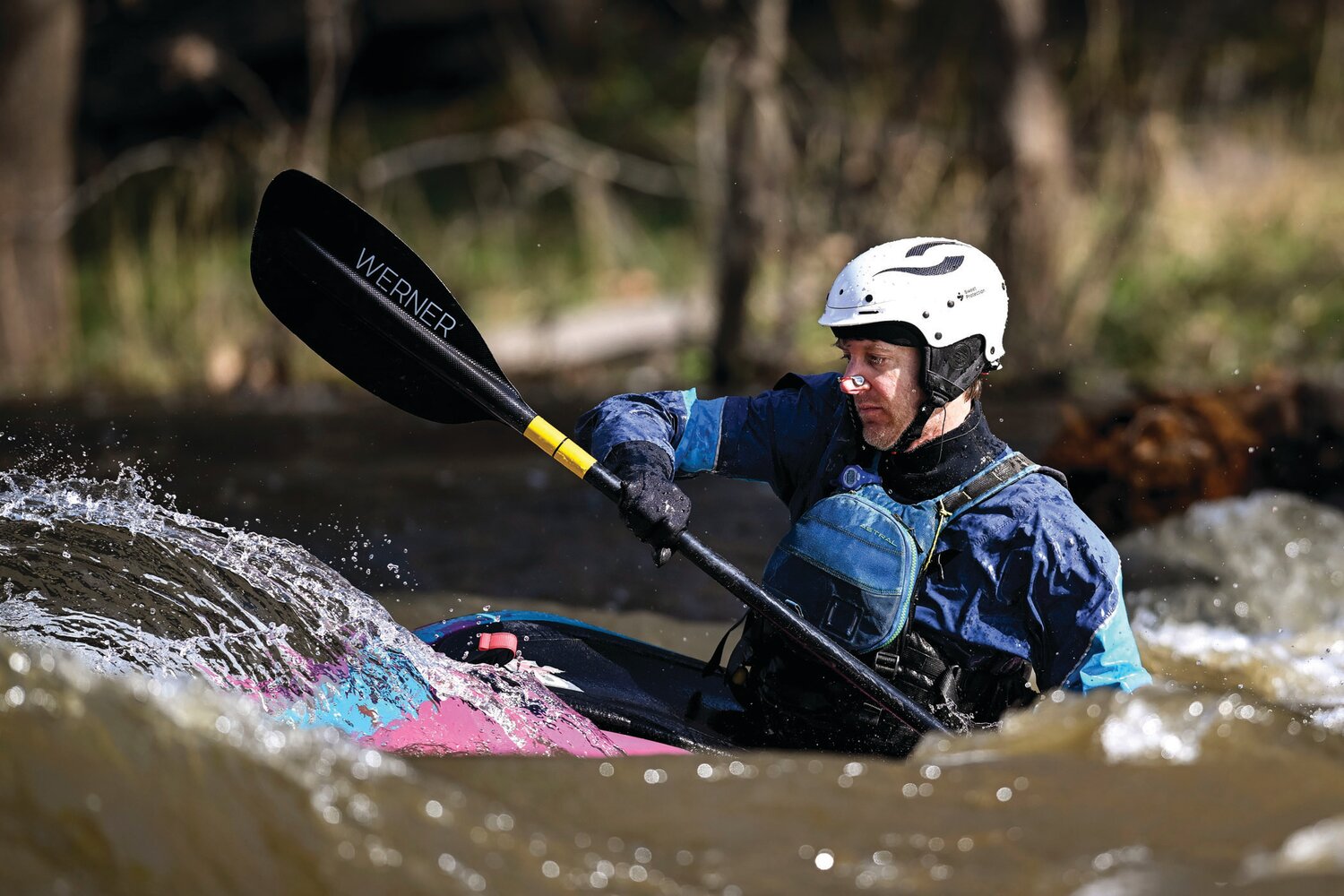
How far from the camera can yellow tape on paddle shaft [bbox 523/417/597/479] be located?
3.35 m

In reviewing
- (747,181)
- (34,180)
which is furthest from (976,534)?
(34,180)

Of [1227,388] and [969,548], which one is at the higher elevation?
[969,548]

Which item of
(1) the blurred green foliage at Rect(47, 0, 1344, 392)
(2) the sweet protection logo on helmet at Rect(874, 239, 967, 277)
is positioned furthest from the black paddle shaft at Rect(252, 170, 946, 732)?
(1) the blurred green foliage at Rect(47, 0, 1344, 392)

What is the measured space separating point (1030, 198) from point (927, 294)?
557 cm

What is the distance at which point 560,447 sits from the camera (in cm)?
342

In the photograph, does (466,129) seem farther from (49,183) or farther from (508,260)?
(49,183)

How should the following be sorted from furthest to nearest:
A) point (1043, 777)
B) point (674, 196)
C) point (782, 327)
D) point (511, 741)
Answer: point (674, 196), point (782, 327), point (511, 741), point (1043, 777)

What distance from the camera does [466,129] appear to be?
563 inches

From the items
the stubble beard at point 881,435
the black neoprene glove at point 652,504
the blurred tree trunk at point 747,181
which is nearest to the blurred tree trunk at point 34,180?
the blurred tree trunk at point 747,181

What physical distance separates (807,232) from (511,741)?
5.98 metres

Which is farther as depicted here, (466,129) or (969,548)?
(466,129)

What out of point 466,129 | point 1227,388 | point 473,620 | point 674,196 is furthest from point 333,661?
point 466,129

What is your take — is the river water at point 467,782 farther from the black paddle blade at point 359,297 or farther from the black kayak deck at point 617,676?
the black paddle blade at point 359,297

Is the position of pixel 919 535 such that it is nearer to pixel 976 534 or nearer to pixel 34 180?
pixel 976 534
